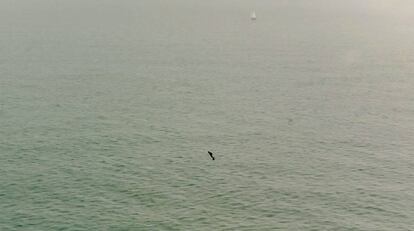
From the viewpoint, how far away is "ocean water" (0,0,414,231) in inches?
2707

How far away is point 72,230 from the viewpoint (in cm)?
6328

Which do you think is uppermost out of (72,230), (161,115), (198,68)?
(198,68)

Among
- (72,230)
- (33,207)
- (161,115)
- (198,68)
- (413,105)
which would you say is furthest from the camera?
(198,68)

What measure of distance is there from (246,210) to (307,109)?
44880mm

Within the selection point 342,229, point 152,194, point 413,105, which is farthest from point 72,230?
point 413,105

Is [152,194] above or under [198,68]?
under

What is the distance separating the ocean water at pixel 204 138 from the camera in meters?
68.8

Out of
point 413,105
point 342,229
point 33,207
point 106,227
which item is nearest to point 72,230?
point 106,227

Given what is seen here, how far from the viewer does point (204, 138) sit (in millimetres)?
93188

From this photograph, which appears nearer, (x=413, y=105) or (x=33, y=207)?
→ (x=33, y=207)

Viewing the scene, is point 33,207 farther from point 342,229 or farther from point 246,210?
point 342,229

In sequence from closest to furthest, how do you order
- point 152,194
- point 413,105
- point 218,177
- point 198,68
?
point 152,194 < point 218,177 < point 413,105 < point 198,68

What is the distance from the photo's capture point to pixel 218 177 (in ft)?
259

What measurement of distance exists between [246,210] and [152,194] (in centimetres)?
1318
